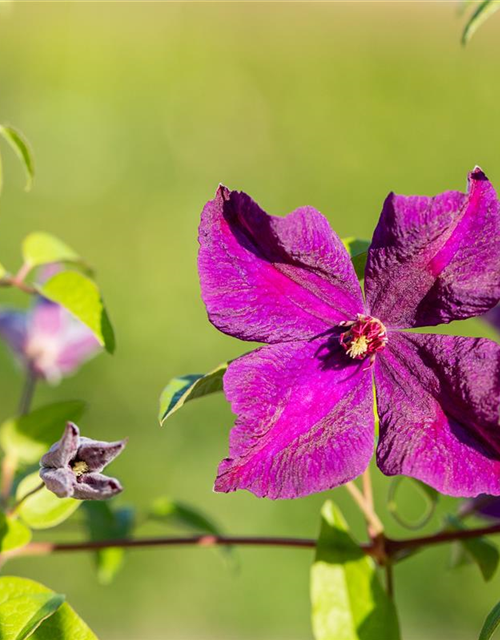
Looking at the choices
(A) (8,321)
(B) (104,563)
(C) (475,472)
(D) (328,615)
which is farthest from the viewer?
(A) (8,321)

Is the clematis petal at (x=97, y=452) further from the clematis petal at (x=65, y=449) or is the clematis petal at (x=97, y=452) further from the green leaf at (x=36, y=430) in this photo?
the green leaf at (x=36, y=430)

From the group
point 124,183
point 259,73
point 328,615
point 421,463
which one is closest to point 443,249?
point 421,463

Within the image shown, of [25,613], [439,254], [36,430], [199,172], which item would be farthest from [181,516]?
[199,172]

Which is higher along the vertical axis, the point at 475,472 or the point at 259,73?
the point at 259,73

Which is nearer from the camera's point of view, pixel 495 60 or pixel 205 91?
pixel 205 91

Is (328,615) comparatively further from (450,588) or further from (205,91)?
(205,91)

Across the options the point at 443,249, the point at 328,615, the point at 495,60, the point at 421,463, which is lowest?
the point at 328,615

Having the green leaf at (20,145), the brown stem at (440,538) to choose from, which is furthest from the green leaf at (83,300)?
the brown stem at (440,538)
